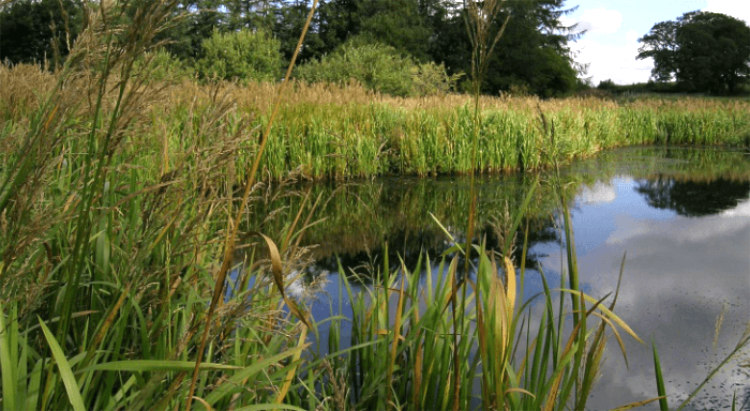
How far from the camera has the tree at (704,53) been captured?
154 ft

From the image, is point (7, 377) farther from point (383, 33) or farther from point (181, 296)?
point (383, 33)

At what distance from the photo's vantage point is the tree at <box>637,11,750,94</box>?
46812 millimetres

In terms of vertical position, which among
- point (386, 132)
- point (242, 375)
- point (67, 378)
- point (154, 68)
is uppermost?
point (154, 68)

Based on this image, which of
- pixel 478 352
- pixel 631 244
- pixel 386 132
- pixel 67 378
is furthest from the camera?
pixel 386 132

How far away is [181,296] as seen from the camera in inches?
95.7

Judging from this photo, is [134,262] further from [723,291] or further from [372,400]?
Result: [723,291]

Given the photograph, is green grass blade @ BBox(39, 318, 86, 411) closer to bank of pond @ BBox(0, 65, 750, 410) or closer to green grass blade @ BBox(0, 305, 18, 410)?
bank of pond @ BBox(0, 65, 750, 410)

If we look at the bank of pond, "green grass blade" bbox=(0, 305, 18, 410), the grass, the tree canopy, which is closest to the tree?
the tree canopy

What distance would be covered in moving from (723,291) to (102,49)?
15.3 feet

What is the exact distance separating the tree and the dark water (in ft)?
139

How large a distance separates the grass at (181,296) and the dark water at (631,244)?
0.29 meters

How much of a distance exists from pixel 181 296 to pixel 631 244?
4831 millimetres

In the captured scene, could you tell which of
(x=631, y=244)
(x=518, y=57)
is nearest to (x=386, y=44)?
(x=518, y=57)

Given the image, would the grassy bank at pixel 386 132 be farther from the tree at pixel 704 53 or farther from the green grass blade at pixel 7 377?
the tree at pixel 704 53
